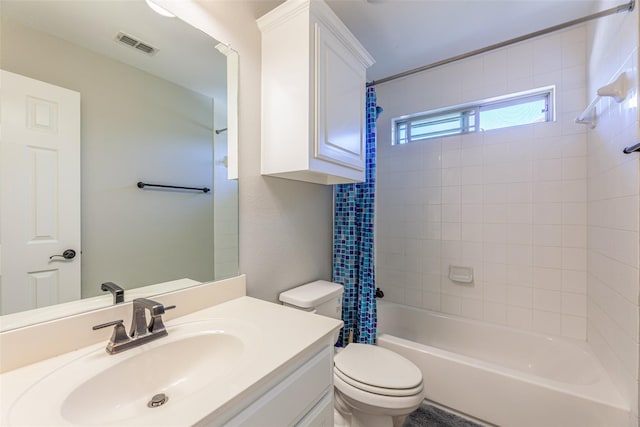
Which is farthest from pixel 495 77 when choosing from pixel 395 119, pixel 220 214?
pixel 220 214

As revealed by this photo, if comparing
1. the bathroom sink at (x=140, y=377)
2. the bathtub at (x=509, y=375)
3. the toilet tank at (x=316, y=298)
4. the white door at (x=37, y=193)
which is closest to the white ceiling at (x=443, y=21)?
the white door at (x=37, y=193)

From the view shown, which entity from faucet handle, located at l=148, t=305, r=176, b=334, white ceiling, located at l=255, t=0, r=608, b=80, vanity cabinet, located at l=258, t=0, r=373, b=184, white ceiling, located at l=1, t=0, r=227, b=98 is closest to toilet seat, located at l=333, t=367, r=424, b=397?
faucet handle, located at l=148, t=305, r=176, b=334

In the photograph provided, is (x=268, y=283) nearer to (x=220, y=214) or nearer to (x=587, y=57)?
(x=220, y=214)

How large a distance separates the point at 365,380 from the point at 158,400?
88 centimetres

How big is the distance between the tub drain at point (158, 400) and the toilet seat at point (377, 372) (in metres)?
0.85

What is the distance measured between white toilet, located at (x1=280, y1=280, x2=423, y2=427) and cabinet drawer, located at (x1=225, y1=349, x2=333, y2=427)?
42 centimetres

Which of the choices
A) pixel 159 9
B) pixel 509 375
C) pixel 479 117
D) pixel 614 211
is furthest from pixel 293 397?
pixel 479 117

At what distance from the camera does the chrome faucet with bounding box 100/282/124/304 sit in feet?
2.75

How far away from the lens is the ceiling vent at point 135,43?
2.97 feet

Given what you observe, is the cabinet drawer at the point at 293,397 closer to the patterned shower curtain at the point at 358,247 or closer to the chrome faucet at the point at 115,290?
the chrome faucet at the point at 115,290

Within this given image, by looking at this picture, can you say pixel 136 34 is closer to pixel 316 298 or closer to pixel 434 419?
pixel 316 298

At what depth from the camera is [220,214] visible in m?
1.22

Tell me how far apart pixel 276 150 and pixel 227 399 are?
40.5 inches

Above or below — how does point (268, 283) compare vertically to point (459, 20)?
below
